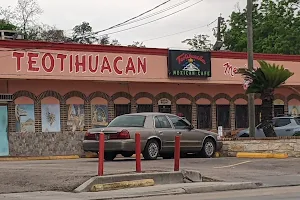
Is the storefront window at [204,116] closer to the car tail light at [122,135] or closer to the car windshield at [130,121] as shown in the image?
the car windshield at [130,121]

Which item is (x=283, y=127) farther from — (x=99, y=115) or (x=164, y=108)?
(x=99, y=115)

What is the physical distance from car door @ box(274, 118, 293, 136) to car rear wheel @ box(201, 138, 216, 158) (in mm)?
5496

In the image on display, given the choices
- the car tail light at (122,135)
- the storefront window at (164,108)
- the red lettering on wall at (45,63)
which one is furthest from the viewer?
the storefront window at (164,108)

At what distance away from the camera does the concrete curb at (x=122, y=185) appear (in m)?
13.3

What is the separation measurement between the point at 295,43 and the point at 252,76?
32816 mm

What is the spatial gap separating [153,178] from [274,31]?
46.2 meters

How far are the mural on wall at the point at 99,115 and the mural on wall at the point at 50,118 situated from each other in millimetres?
1889

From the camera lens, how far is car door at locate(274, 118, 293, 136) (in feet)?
88.0

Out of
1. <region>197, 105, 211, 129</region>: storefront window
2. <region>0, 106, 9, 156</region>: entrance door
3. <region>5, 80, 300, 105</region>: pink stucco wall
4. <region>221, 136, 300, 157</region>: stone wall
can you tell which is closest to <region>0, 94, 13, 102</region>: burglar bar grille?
<region>5, 80, 300, 105</region>: pink stucco wall

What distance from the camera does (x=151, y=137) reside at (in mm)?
20109

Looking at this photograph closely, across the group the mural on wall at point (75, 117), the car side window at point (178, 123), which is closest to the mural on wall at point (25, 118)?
the mural on wall at point (75, 117)

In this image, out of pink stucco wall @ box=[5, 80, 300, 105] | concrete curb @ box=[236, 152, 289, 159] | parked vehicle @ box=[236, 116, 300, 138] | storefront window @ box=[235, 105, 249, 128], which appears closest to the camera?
concrete curb @ box=[236, 152, 289, 159]

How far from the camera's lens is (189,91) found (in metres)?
33.6

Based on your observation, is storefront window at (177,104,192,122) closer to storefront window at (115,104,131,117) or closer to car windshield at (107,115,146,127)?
storefront window at (115,104,131,117)
